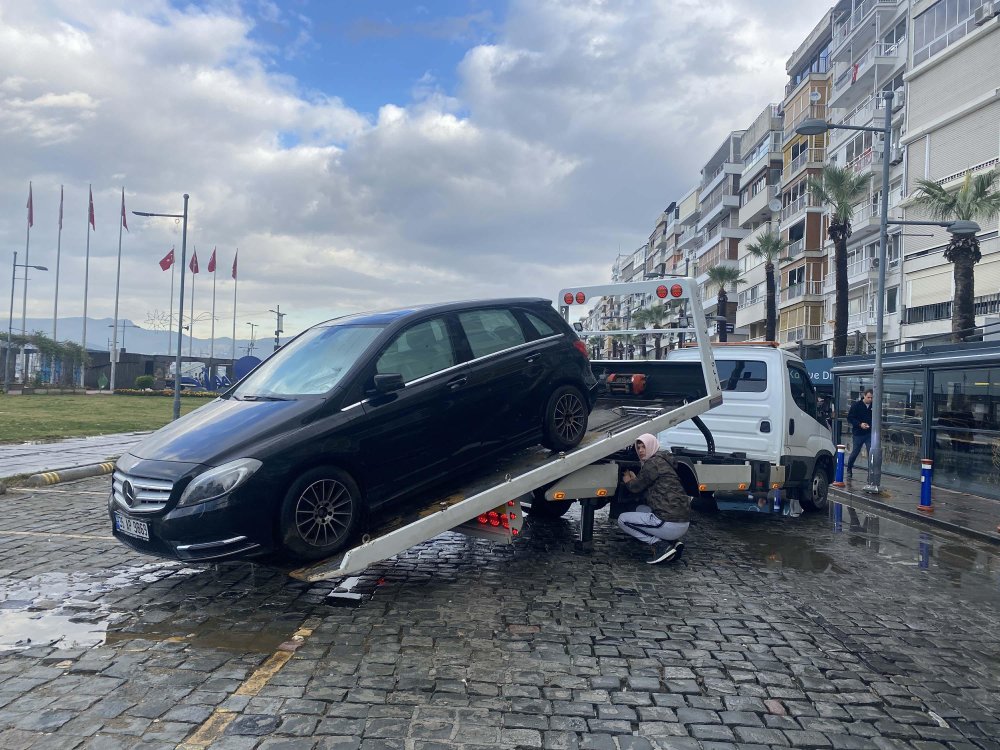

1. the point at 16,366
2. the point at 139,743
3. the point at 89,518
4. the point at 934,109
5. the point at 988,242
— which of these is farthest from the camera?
the point at 16,366

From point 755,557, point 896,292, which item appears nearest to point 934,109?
point 896,292

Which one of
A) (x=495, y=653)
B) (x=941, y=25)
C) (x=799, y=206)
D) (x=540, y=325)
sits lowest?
(x=495, y=653)

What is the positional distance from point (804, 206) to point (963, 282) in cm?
2416

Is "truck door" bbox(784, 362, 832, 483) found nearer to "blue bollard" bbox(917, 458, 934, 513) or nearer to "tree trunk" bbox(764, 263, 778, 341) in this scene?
"blue bollard" bbox(917, 458, 934, 513)

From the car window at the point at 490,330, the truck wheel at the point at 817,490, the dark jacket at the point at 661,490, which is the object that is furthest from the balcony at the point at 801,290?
the car window at the point at 490,330

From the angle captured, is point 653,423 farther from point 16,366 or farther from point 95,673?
point 16,366

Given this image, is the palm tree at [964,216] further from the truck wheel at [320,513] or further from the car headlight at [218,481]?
the car headlight at [218,481]

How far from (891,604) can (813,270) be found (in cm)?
4193

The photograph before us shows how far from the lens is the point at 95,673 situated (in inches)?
171

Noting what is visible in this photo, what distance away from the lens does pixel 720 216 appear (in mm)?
64250

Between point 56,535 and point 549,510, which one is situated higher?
point 549,510

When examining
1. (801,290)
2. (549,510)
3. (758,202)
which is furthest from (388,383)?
(758,202)

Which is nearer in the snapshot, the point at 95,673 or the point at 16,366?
the point at 95,673

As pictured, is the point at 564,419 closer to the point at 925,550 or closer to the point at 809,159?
the point at 925,550
